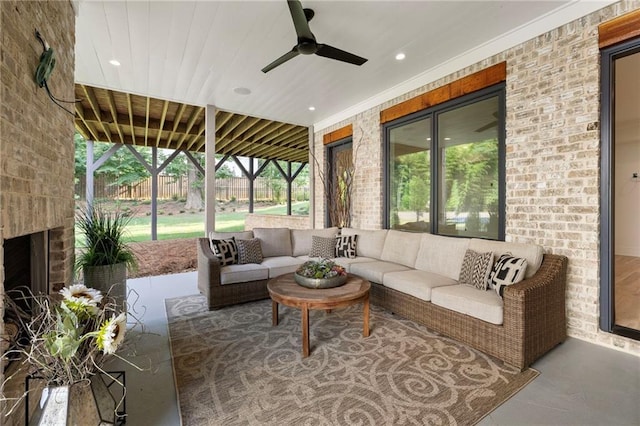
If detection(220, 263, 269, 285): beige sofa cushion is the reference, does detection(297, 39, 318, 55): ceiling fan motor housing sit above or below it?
above

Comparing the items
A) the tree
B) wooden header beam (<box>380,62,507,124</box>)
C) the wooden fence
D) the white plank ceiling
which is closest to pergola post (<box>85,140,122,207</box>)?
the wooden fence

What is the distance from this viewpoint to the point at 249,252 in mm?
3906

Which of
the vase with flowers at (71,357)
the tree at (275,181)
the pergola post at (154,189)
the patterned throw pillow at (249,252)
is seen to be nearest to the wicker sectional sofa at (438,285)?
the patterned throw pillow at (249,252)

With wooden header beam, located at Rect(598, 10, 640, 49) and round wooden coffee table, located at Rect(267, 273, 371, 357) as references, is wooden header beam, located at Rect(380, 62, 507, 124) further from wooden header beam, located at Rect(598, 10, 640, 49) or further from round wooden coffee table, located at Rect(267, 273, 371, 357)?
round wooden coffee table, located at Rect(267, 273, 371, 357)

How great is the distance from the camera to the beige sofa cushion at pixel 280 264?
3801 mm

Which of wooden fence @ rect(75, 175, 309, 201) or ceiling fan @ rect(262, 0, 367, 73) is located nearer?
ceiling fan @ rect(262, 0, 367, 73)

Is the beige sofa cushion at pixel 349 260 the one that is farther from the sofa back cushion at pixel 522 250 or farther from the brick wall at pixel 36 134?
the brick wall at pixel 36 134

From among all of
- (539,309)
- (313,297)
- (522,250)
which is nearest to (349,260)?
(313,297)

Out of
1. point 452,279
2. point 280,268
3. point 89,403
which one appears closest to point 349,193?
point 280,268

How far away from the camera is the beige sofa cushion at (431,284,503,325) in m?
2.28

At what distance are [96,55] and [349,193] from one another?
13.9ft

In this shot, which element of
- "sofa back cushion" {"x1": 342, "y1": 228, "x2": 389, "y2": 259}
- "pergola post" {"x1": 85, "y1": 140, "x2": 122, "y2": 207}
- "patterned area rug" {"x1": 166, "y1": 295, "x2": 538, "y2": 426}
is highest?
"pergola post" {"x1": 85, "y1": 140, "x2": 122, "y2": 207}

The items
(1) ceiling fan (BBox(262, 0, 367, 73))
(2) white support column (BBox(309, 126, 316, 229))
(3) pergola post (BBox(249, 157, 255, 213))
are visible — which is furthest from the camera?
(3) pergola post (BBox(249, 157, 255, 213))

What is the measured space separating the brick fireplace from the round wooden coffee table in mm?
1715
